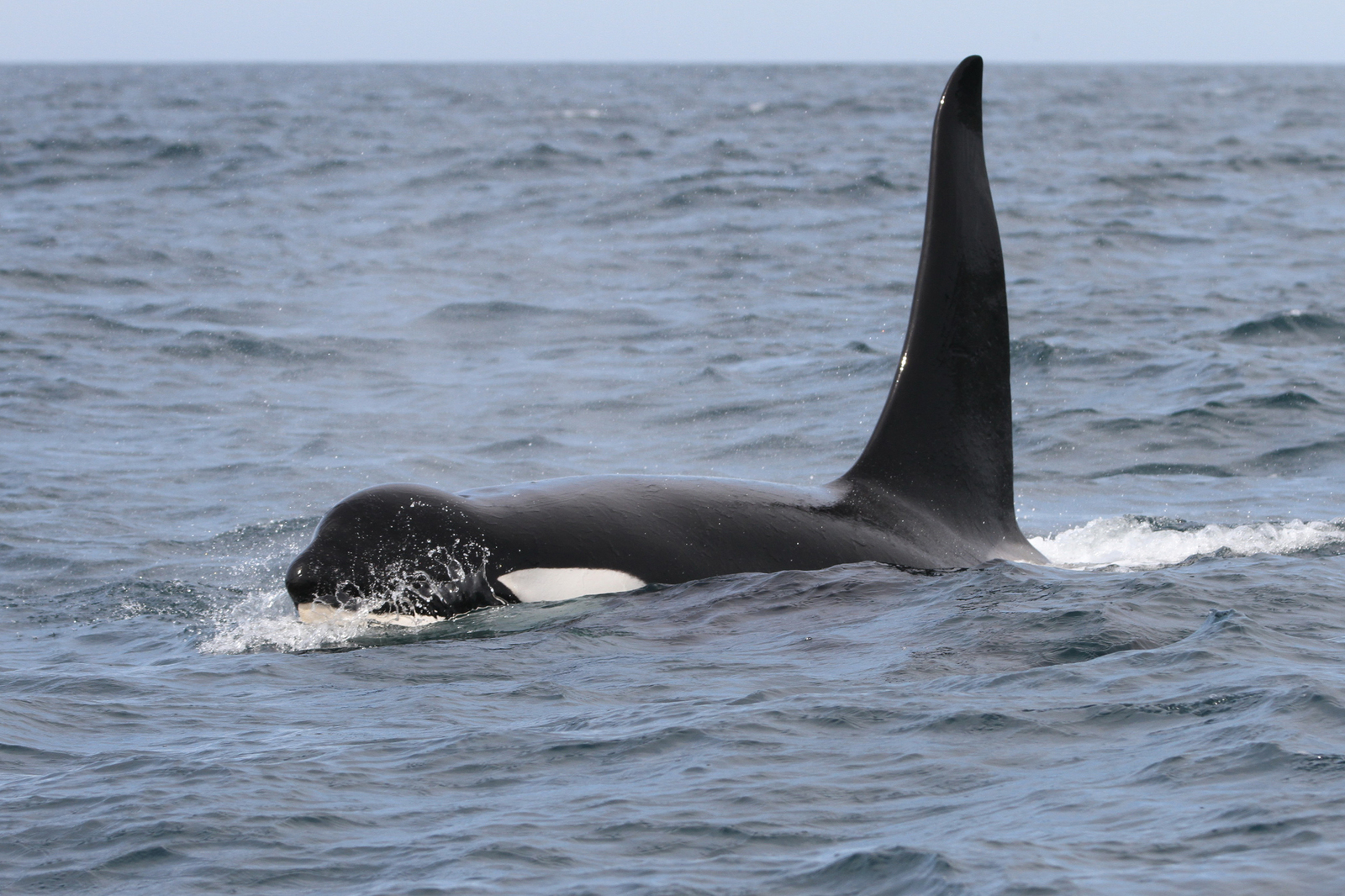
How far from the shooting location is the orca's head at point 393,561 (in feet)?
24.1

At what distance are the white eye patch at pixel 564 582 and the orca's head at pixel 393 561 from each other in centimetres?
10

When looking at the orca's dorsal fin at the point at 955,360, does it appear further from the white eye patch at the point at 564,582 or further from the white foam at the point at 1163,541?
the white eye patch at the point at 564,582

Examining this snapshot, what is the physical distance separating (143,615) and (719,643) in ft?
13.3

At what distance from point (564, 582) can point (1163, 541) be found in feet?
14.9

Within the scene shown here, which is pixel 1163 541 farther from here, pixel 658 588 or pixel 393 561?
pixel 393 561

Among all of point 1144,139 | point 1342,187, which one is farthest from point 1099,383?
point 1144,139

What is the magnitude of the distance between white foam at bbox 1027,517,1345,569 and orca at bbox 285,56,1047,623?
0.99 m

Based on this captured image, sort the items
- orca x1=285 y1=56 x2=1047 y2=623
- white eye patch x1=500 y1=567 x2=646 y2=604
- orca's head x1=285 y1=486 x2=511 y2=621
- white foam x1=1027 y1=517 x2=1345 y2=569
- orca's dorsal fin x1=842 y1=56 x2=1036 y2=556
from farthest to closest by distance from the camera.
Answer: white foam x1=1027 y1=517 x2=1345 y2=569
orca's dorsal fin x1=842 y1=56 x2=1036 y2=556
white eye patch x1=500 y1=567 x2=646 y2=604
orca x1=285 y1=56 x2=1047 y2=623
orca's head x1=285 y1=486 x2=511 y2=621

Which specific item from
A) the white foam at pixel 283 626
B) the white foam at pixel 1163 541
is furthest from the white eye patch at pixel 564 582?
the white foam at pixel 1163 541

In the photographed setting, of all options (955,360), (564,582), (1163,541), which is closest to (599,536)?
(564,582)

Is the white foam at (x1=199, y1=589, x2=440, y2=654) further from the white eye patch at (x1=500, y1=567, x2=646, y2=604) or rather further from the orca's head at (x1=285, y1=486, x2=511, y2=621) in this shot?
the white eye patch at (x1=500, y1=567, x2=646, y2=604)

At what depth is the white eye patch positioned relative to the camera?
25.0ft

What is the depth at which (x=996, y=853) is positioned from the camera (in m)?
4.81

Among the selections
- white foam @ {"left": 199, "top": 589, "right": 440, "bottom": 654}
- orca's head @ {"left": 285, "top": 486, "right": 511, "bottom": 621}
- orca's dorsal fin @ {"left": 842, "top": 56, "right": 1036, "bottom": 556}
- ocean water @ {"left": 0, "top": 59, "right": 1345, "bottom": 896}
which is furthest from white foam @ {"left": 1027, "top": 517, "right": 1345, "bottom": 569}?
white foam @ {"left": 199, "top": 589, "right": 440, "bottom": 654}
